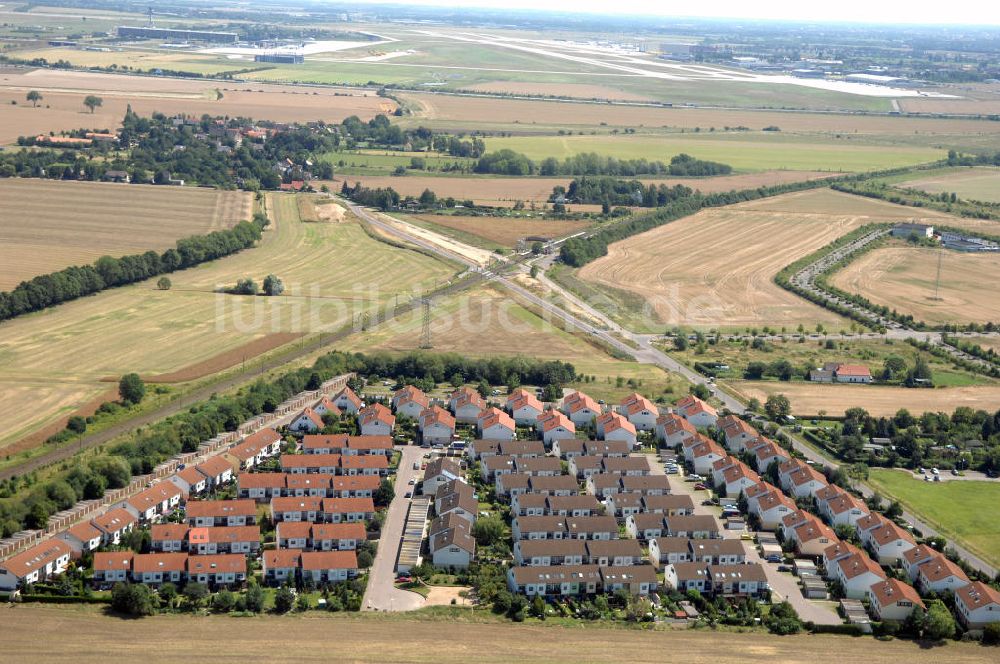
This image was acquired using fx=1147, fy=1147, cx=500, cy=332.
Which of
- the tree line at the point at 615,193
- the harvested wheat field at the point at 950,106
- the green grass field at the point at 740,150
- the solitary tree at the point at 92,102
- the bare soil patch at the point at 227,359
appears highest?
the harvested wheat field at the point at 950,106

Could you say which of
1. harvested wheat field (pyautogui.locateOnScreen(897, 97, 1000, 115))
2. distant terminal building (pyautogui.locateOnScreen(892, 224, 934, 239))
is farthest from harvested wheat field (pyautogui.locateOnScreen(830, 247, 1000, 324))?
harvested wheat field (pyautogui.locateOnScreen(897, 97, 1000, 115))

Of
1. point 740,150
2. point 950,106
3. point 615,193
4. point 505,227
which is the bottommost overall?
point 505,227

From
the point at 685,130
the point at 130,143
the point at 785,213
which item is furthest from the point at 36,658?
the point at 685,130

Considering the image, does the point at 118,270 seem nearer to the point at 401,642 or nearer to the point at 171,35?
the point at 401,642

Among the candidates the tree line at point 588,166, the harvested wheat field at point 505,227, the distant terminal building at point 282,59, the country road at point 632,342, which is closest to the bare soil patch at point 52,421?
the country road at point 632,342

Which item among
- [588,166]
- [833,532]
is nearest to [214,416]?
[833,532]

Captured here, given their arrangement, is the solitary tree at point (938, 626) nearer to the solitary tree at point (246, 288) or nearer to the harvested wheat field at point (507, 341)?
the harvested wheat field at point (507, 341)
